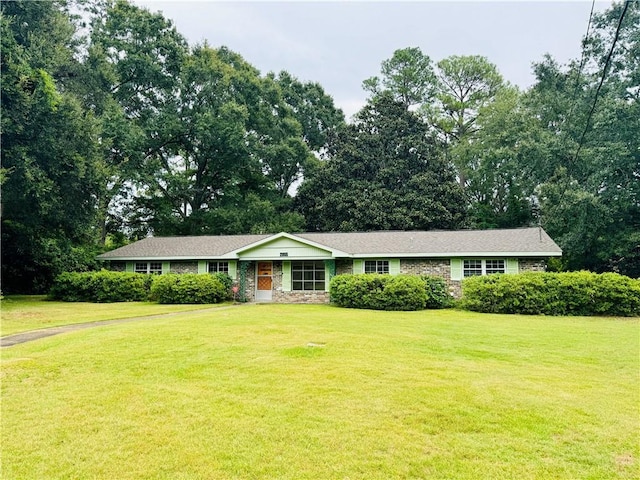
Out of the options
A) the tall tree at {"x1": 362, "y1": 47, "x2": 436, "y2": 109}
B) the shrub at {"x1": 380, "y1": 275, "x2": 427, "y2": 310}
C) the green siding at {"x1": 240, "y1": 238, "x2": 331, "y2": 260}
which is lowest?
the shrub at {"x1": 380, "y1": 275, "x2": 427, "y2": 310}

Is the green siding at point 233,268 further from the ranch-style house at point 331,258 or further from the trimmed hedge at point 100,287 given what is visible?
the trimmed hedge at point 100,287

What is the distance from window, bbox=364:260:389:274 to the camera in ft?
70.7

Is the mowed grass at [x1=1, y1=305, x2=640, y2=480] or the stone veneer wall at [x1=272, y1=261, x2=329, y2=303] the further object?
the stone veneer wall at [x1=272, y1=261, x2=329, y2=303]

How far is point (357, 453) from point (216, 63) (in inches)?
1372

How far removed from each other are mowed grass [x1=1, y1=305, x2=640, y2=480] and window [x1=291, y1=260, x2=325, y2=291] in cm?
1238

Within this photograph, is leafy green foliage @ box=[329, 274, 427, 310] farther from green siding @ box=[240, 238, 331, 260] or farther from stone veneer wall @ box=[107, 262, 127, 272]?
stone veneer wall @ box=[107, 262, 127, 272]

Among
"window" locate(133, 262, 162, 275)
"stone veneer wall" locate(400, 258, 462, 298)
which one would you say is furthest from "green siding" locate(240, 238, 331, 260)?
"window" locate(133, 262, 162, 275)

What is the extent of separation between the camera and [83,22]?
88.2 ft

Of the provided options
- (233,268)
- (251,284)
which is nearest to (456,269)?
(251,284)

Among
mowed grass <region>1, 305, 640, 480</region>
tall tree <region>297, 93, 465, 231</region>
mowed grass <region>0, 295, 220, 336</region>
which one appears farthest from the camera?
tall tree <region>297, 93, 465, 231</region>

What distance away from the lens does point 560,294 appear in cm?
1717

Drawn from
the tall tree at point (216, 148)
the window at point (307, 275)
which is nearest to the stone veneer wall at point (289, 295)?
the window at point (307, 275)

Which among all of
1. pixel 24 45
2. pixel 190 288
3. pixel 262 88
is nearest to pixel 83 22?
pixel 24 45

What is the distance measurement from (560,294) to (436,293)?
16.0 ft
